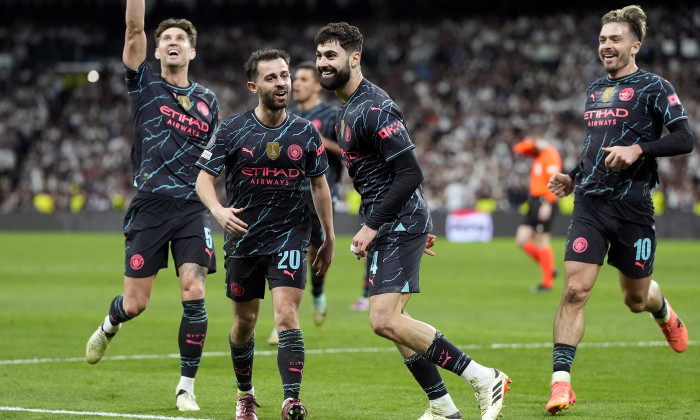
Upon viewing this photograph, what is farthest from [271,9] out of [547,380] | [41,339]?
[547,380]

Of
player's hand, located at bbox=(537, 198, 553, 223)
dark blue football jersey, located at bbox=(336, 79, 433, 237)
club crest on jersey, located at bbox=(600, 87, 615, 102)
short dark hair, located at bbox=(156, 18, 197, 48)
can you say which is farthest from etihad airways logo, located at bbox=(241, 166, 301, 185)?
player's hand, located at bbox=(537, 198, 553, 223)

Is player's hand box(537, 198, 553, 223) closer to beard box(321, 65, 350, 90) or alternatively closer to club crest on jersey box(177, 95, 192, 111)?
club crest on jersey box(177, 95, 192, 111)

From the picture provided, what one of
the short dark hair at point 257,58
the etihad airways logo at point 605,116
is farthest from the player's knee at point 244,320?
the etihad airways logo at point 605,116

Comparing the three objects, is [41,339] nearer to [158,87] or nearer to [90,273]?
[158,87]

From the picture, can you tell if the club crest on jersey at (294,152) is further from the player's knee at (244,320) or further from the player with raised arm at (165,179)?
the player with raised arm at (165,179)

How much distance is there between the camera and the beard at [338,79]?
265 inches

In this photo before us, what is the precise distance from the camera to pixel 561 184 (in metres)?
8.02

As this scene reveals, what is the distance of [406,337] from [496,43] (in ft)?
115

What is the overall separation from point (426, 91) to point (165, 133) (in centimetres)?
3209

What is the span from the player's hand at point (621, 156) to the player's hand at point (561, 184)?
2.33 feet

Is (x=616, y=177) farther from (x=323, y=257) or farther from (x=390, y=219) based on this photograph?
(x=323, y=257)

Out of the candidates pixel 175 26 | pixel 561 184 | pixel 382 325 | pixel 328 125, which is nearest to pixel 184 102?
pixel 175 26

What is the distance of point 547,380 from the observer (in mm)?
8773

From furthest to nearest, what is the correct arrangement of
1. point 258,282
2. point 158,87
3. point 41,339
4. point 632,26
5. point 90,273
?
point 90,273 < point 41,339 < point 158,87 < point 632,26 < point 258,282
